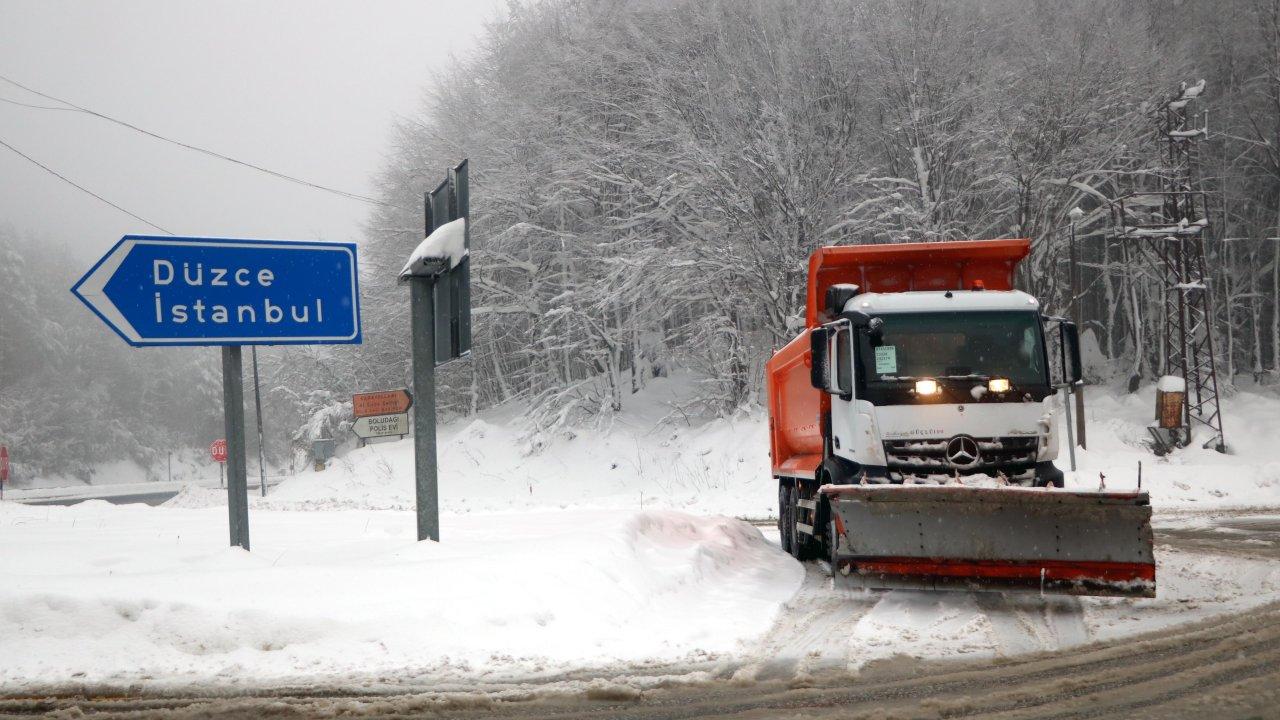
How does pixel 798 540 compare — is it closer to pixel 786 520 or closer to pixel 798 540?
pixel 798 540

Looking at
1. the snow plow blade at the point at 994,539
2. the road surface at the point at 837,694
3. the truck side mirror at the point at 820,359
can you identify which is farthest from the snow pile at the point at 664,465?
the road surface at the point at 837,694

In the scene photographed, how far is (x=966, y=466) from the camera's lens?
26.9 ft

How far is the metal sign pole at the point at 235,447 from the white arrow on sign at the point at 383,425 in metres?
20.7

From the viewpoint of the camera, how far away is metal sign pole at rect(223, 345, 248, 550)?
7.18 metres

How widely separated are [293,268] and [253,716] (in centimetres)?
400

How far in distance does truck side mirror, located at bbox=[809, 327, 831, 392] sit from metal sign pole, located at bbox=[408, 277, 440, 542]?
12.0 feet

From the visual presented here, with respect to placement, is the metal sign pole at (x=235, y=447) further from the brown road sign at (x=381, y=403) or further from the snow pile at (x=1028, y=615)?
the brown road sign at (x=381, y=403)

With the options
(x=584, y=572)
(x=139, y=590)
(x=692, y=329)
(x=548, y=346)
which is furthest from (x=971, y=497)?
(x=548, y=346)

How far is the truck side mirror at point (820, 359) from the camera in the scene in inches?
360

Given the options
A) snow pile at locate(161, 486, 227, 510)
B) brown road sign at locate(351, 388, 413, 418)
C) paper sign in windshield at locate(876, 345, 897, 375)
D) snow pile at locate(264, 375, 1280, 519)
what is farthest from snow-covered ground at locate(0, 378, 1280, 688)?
brown road sign at locate(351, 388, 413, 418)

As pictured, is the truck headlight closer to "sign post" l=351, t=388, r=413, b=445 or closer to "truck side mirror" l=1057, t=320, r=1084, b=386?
"truck side mirror" l=1057, t=320, r=1084, b=386

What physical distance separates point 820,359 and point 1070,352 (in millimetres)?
2277

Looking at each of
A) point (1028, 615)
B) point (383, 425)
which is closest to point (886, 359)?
point (1028, 615)

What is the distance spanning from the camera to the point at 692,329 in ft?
100.0
